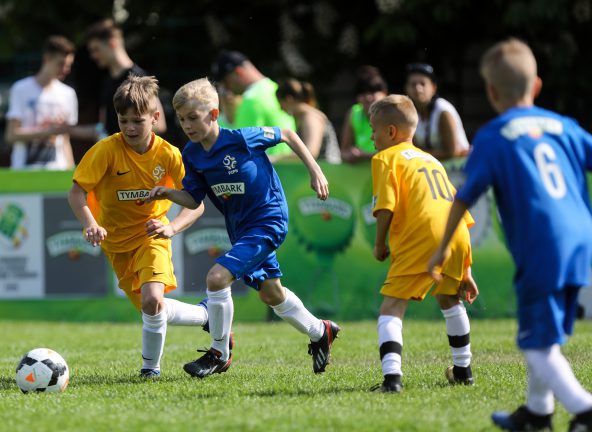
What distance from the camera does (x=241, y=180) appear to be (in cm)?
677

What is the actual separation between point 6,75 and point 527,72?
17083 millimetres

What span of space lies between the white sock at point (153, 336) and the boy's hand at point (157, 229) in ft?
1.97

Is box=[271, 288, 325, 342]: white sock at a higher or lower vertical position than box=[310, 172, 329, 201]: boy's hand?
lower

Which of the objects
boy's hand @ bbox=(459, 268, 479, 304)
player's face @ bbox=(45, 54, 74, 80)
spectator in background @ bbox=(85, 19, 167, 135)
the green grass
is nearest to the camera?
the green grass

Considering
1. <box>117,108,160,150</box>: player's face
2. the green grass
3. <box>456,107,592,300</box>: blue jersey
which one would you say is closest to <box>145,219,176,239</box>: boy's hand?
<box>117,108,160,150</box>: player's face

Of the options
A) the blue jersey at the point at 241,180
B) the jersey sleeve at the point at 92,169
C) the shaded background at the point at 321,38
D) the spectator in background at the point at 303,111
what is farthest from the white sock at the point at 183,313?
the shaded background at the point at 321,38

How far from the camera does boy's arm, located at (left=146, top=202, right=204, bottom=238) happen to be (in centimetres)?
650

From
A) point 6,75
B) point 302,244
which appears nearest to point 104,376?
point 302,244

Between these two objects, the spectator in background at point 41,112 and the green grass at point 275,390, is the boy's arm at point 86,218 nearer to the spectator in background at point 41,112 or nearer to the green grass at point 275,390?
the green grass at point 275,390

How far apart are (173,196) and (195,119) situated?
1.55ft

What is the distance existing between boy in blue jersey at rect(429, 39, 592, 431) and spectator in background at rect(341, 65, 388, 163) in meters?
5.73

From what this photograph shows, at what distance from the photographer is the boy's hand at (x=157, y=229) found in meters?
6.50

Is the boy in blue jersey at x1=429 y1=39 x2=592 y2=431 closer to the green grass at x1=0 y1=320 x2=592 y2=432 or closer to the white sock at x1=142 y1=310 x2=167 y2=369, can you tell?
the green grass at x1=0 y1=320 x2=592 y2=432

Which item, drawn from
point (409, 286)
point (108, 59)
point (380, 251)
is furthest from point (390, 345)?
point (108, 59)
